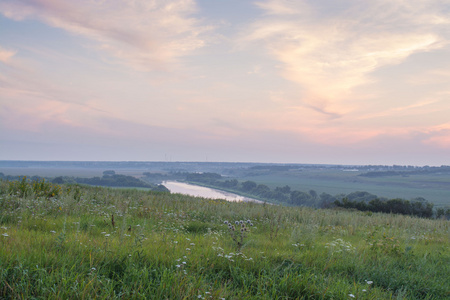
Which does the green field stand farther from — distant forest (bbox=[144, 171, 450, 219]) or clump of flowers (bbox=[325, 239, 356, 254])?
clump of flowers (bbox=[325, 239, 356, 254])

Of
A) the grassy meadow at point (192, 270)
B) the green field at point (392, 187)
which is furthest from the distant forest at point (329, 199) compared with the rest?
the green field at point (392, 187)

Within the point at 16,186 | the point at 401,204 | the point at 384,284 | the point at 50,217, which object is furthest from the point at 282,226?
the point at 401,204

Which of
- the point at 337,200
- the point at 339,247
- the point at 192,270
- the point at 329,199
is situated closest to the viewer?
the point at 192,270

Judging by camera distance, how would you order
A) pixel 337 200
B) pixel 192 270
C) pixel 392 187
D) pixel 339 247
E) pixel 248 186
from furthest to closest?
pixel 248 186, pixel 392 187, pixel 337 200, pixel 339 247, pixel 192 270

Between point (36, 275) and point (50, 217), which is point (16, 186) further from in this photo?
point (36, 275)

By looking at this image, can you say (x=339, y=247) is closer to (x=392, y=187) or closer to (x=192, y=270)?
(x=192, y=270)

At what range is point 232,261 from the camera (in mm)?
4473

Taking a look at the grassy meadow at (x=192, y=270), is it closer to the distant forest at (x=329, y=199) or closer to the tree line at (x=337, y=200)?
the distant forest at (x=329, y=199)

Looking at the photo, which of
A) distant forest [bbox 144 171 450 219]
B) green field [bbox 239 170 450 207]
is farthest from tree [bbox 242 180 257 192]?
green field [bbox 239 170 450 207]

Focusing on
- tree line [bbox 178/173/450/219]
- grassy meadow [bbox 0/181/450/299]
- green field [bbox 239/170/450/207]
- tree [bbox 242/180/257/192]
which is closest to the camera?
grassy meadow [bbox 0/181/450/299]

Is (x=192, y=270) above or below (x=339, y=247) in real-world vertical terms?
above

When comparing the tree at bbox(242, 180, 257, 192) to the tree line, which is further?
the tree at bbox(242, 180, 257, 192)

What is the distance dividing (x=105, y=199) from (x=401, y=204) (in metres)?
35.7

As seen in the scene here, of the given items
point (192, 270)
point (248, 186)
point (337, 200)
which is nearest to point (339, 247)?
point (192, 270)
